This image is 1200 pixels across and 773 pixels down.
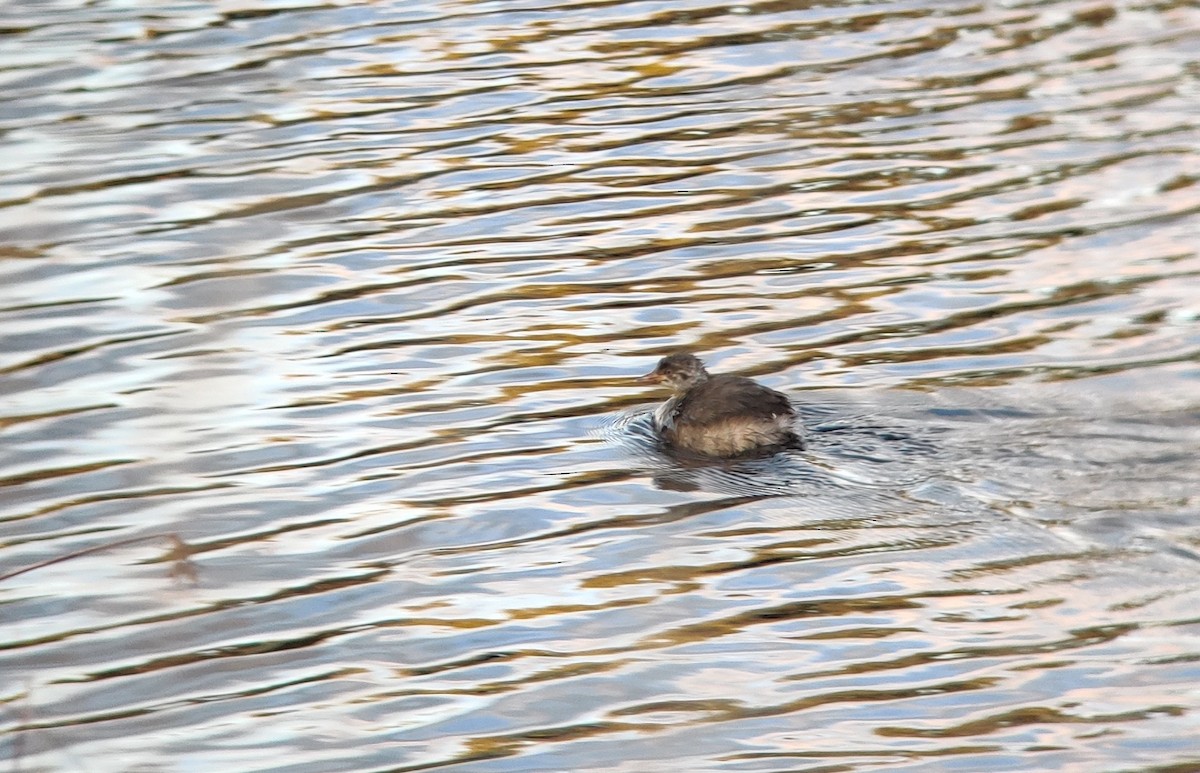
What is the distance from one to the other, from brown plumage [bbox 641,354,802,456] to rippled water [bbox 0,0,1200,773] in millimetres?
106

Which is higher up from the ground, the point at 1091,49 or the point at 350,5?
Answer: the point at 350,5

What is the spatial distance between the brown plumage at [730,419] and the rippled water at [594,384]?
106 millimetres

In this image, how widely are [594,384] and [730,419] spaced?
3.21 feet

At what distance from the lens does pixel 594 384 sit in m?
8.09

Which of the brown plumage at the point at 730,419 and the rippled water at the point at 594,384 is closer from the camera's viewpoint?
the rippled water at the point at 594,384

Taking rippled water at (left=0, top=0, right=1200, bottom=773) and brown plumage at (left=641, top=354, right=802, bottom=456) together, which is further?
brown plumage at (left=641, top=354, right=802, bottom=456)

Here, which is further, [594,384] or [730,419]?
[594,384]

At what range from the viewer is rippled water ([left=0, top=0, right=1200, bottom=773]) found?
5.37 m

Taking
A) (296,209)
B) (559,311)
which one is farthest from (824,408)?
(296,209)

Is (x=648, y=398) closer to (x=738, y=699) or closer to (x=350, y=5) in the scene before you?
(x=738, y=699)

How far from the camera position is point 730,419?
287 inches

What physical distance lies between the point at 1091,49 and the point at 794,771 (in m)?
8.77

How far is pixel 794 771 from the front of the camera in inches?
195

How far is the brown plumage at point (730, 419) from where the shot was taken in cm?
724
